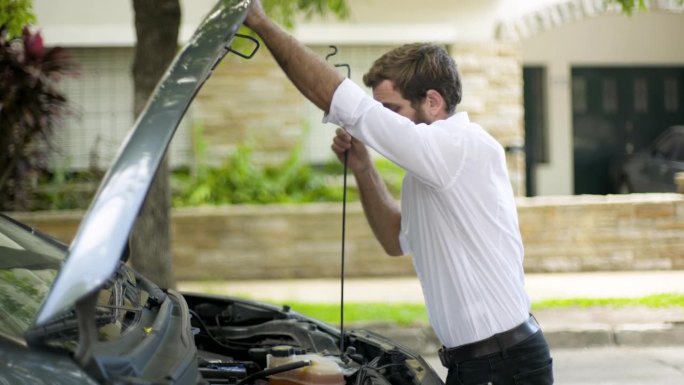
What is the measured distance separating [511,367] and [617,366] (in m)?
5.15

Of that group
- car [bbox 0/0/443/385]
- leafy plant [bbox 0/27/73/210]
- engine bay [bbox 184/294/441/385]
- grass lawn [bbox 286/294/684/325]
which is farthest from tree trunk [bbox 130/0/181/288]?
car [bbox 0/0/443/385]

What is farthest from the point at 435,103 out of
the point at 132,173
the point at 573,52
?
the point at 573,52

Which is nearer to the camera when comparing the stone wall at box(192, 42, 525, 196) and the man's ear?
the man's ear

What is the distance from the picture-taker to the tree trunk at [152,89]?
8.47m

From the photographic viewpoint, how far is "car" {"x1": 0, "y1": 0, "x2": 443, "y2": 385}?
2.42 m

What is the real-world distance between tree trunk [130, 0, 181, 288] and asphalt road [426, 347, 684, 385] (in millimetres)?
2344

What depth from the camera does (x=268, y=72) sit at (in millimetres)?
13234

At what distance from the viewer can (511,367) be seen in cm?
335

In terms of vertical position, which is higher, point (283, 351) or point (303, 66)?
point (303, 66)

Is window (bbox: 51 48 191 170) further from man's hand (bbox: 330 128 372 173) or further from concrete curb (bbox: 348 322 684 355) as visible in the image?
man's hand (bbox: 330 128 372 173)

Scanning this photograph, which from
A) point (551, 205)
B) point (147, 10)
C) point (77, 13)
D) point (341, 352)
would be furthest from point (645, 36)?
point (341, 352)

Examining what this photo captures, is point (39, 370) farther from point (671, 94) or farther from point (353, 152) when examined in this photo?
point (671, 94)

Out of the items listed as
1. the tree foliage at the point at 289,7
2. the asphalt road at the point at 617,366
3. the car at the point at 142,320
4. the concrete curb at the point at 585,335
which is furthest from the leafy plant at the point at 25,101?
the car at the point at 142,320

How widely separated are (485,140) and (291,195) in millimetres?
9457
